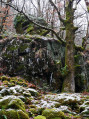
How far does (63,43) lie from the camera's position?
10531mm

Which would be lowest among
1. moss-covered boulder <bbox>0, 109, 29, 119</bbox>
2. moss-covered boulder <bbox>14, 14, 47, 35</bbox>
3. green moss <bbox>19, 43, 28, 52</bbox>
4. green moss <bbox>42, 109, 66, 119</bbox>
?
green moss <bbox>42, 109, 66, 119</bbox>

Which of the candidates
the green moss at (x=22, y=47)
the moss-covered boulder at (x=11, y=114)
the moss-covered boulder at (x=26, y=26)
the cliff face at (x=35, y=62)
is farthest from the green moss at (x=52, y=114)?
the moss-covered boulder at (x=26, y=26)

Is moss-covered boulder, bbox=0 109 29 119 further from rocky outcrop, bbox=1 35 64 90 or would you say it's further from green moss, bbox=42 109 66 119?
rocky outcrop, bbox=1 35 64 90

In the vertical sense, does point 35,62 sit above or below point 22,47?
below

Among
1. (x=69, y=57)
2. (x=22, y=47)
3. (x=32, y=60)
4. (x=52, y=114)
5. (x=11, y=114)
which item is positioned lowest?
(x=52, y=114)

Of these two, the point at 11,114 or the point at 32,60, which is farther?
the point at 32,60

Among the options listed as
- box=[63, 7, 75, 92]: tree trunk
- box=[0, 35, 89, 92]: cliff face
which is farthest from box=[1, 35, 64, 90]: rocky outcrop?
box=[63, 7, 75, 92]: tree trunk

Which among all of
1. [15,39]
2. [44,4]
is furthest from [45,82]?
[44,4]

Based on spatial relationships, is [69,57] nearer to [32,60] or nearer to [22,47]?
[32,60]

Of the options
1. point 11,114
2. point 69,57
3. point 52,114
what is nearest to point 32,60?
point 69,57

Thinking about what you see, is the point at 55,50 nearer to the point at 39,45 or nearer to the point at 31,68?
the point at 39,45

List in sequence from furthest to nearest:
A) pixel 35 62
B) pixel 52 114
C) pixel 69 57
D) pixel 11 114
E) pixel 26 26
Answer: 1. pixel 26 26
2. pixel 69 57
3. pixel 35 62
4. pixel 52 114
5. pixel 11 114

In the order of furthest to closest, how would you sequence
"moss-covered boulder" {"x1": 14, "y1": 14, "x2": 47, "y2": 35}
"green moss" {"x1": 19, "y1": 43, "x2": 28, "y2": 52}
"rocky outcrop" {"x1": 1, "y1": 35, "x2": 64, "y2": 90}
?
1. "moss-covered boulder" {"x1": 14, "y1": 14, "x2": 47, "y2": 35}
2. "green moss" {"x1": 19, "y1": 43, "x2": 28, "y2": 52}
3. "rocky outcrop" {"x1": 1, "y1": 35, "x2": 64, "y2": 90}

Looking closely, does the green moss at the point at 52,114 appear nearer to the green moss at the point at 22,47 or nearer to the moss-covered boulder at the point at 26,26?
the green moss at the point at 22,47
